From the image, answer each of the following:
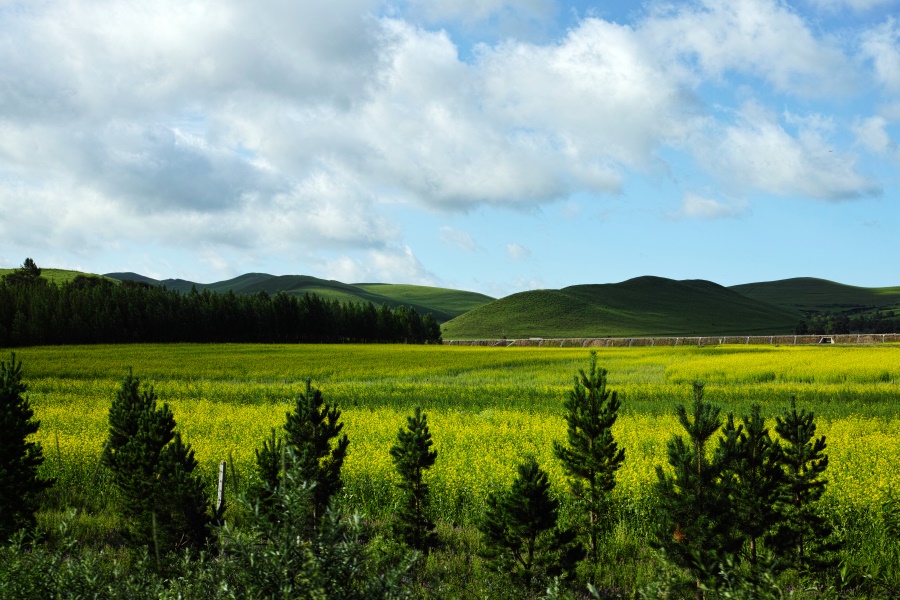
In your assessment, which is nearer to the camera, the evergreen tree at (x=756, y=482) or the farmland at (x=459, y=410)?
the evergreen tree at (x=756, y=482)

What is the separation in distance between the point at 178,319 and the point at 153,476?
8613cm

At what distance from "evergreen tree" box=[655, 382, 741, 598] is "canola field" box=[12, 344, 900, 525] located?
221 inches

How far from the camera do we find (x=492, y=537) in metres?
8.90

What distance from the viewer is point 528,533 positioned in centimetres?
874

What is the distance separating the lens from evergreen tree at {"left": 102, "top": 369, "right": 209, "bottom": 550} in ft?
33.8

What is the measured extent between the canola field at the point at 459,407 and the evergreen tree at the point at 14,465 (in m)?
3.31

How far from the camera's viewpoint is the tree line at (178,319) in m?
82.2

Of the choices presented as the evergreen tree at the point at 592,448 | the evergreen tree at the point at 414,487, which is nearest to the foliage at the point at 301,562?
the evergreen tree at the point at 414,487

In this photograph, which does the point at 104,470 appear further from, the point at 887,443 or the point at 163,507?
the point at 887,443

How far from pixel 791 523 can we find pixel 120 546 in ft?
34.5

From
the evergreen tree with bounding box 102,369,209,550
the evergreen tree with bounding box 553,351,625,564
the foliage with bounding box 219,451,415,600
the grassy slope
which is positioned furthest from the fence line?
the grassy slope

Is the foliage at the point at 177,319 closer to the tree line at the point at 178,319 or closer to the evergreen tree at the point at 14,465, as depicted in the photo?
the tree line at the point at 178,319

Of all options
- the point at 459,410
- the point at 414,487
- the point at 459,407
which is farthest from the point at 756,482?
the point at 459,407

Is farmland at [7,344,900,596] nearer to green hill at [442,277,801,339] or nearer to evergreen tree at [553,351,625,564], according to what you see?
evergreen tree at [553,351,625,564]
